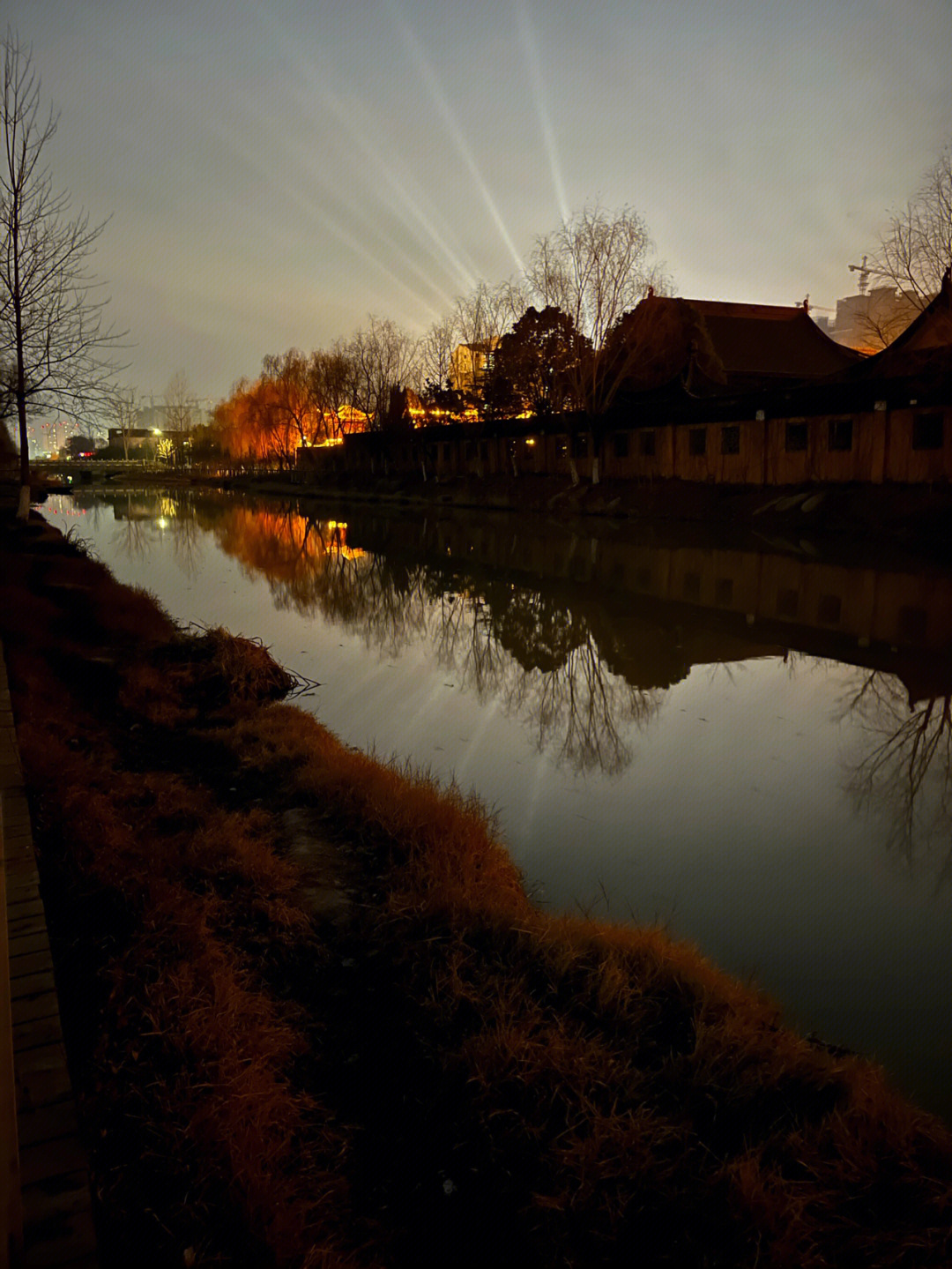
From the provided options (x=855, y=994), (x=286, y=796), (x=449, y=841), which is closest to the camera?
(x=855, y=994)

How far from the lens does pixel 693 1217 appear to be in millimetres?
2648

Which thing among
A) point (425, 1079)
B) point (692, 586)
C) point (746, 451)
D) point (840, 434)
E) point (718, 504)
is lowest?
point (425, 1079)

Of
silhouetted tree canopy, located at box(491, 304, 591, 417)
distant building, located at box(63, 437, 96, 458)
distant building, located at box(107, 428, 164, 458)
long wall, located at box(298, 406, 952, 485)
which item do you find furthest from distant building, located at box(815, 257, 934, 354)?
distant building, located at box(63, 437, 96, 458)

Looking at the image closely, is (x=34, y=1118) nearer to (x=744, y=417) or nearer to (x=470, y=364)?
(x=744, y=417)

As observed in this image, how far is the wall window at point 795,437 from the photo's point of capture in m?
27.2

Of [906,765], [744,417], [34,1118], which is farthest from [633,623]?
[744,417]

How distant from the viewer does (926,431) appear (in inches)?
919

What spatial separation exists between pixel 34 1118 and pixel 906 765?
24.3 ft

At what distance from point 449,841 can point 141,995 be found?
222 cm

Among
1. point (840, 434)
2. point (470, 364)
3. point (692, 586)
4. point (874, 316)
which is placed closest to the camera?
point (692, 586)

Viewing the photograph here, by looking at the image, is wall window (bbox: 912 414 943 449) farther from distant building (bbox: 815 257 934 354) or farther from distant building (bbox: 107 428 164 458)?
distant building (bbox: 107 428 164 458)

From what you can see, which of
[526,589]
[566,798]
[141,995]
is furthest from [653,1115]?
[526,589]

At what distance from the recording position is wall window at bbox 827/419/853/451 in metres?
25.6

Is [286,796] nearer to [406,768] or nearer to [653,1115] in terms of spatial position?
[406,768]
